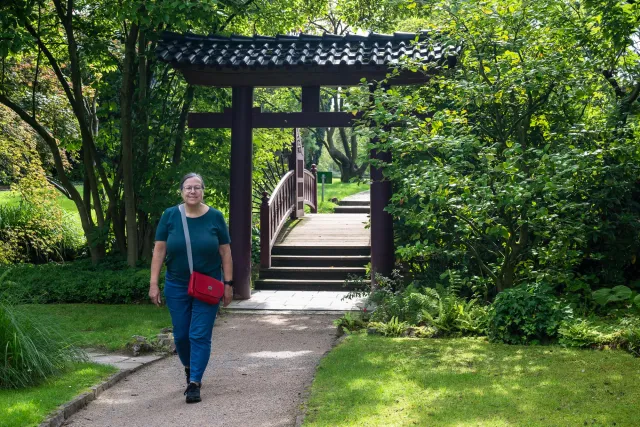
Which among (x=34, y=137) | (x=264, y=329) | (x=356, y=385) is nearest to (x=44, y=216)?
(x=34, y=137)

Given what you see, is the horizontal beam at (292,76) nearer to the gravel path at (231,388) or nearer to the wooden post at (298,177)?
the gravel path at (231,388)

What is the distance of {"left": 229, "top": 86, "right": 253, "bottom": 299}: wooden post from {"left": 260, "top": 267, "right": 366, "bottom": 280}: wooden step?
2.01 m

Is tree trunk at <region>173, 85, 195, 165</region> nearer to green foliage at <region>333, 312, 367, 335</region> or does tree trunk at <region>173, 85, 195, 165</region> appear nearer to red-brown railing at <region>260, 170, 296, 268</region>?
red-brown railing at <region>260, 170, 296, 268</region>

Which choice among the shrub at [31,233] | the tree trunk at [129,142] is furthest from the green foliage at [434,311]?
the shrub at [31,233]

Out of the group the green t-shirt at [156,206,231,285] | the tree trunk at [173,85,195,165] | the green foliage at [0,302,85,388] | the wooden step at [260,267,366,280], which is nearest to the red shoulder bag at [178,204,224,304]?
the green t-shirt at [156,206,231,285]

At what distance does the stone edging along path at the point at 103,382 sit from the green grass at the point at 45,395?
0.06 metres

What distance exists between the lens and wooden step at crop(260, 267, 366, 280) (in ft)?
49.0

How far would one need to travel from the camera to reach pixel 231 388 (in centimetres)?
689

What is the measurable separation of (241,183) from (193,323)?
6.47 metres

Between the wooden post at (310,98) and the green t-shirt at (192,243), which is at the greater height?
the wooden post at (310,98)

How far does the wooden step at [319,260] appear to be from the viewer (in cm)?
1541

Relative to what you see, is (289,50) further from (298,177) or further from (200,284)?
(298,177)

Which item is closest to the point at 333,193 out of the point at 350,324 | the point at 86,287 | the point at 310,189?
the point at 310,189

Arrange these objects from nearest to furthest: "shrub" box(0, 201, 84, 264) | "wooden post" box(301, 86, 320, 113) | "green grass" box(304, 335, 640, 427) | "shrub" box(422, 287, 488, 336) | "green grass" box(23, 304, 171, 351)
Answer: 1. "green grass" box(304, 335, 640, 427)
2. "shrub" box(422, 287, 488, 336)
3. "green grass" box(23, 304, 171, 351)
4. "wooden post" box(301, 86, 320, 113)
5. "shrub" box(0, 201, 84, 264)
